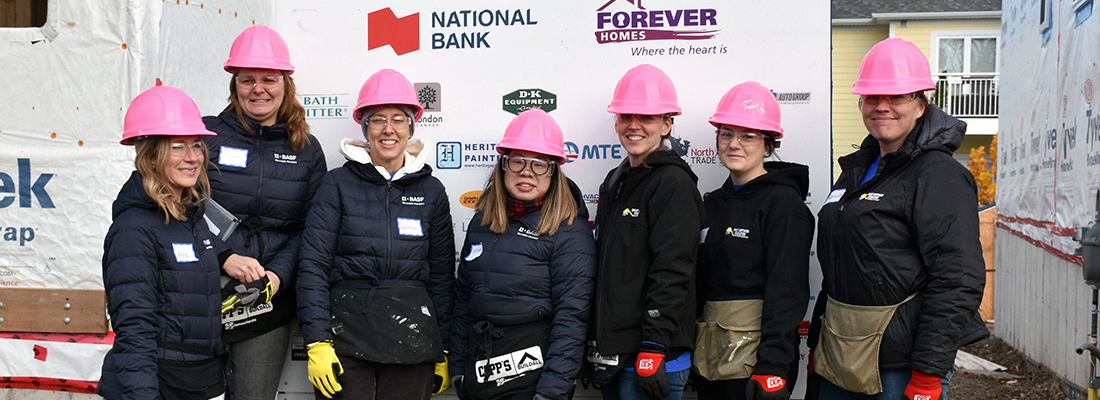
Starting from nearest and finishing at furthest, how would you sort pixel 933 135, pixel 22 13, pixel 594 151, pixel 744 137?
pixel 933 135 < pixel 744 137 < pixel 594 151 < pixel 22 13

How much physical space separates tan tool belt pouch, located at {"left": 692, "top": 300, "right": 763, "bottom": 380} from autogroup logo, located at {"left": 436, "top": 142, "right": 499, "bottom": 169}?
1463 millimetres

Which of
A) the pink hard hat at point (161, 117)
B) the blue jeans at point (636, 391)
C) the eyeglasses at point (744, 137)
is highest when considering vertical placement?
the pink hard hat at point (161, 117)

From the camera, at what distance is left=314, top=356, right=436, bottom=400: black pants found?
9.55 ft

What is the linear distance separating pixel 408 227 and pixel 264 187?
63 cm

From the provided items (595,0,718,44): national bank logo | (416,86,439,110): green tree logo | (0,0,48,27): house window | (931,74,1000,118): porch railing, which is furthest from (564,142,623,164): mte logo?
(931,74,1000,118): porch railing

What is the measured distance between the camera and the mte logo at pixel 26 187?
3.87 meters

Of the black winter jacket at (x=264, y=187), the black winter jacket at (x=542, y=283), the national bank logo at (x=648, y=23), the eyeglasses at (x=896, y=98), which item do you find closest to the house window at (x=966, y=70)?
the national bank logo at (x=648, y=23)

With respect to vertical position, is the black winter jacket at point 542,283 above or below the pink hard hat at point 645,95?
below

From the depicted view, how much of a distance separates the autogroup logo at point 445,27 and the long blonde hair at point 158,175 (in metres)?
1.45

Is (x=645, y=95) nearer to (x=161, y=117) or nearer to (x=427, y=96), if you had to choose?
(x=427, y=96)

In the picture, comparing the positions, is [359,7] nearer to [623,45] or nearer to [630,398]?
[623,45]

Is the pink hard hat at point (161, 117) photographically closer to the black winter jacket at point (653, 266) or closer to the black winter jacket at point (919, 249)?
the black winter jacket at point (653, 266)

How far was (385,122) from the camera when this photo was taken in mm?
3070

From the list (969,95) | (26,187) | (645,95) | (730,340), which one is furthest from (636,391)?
(969,95)
